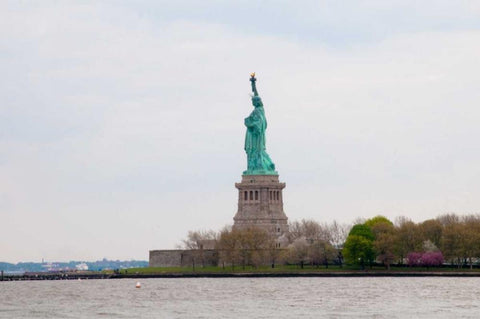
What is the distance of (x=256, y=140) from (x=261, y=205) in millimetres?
9706

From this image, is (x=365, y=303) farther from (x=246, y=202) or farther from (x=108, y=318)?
(x=246, y=202)

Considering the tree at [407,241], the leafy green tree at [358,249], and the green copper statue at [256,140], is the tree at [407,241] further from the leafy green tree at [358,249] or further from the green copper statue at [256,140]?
the green copper statue at [256,140]

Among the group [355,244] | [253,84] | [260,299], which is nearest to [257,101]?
[253,84]

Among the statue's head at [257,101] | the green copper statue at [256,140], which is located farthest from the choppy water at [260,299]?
the statue's head at [257,101]

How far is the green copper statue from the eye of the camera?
634 ft

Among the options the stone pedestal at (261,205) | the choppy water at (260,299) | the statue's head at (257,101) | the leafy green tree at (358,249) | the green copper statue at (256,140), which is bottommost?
the choppy water at (260,299)

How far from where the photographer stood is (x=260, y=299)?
111375 mm

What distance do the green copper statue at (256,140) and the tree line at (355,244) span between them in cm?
904

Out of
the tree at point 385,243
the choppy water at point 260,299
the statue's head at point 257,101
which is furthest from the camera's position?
the statue's head at point 257,101

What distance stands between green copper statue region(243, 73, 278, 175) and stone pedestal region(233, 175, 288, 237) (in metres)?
1.63

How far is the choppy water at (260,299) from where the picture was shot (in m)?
96.0

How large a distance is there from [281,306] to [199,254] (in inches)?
3124

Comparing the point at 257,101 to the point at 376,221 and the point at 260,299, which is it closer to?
the point at 376,221

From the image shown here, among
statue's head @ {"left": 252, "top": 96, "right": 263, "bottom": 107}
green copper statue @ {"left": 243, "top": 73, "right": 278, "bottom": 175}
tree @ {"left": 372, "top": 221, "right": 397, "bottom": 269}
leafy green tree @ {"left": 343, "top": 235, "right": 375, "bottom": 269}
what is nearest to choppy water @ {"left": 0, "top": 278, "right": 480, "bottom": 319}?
leafy green tree @ {"left": 343, "top": 235, "right": 375, "bottom": 269}
